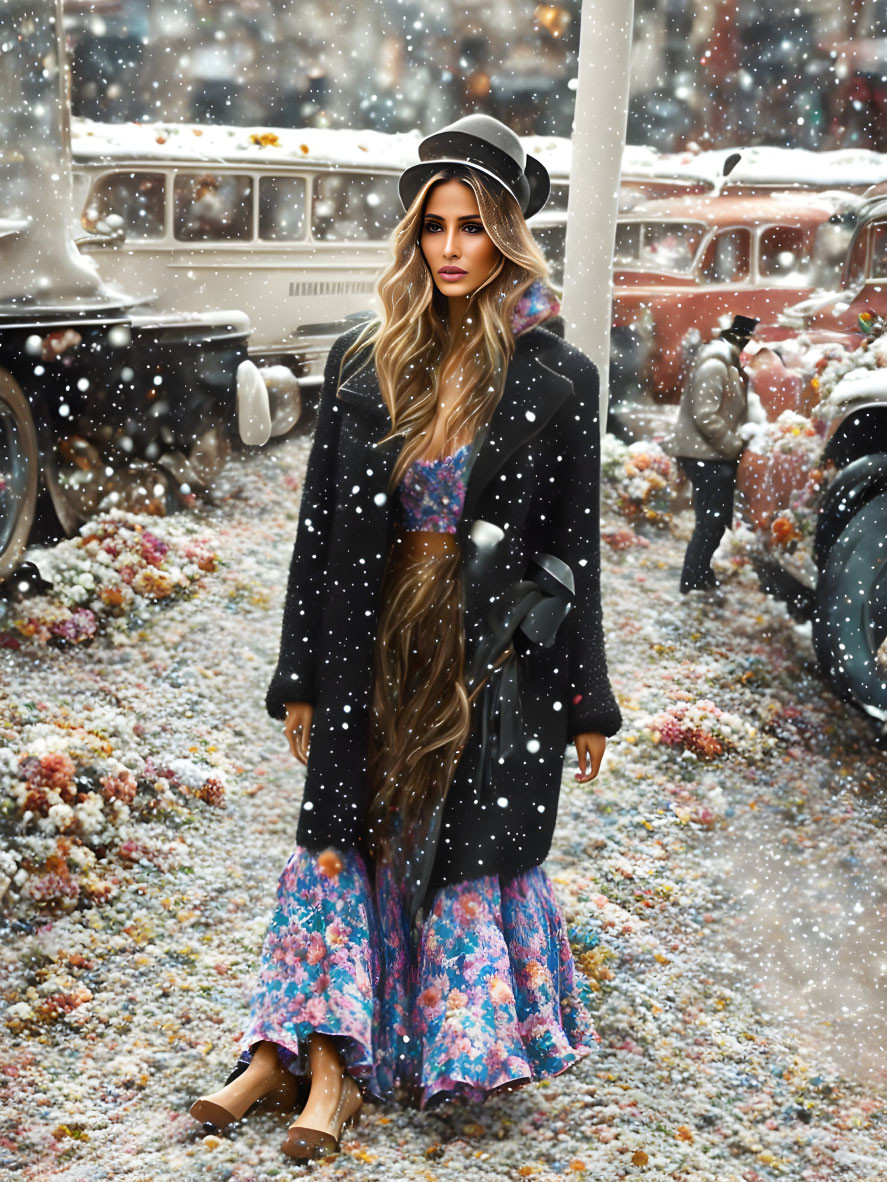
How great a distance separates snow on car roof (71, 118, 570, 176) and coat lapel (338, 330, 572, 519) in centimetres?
83

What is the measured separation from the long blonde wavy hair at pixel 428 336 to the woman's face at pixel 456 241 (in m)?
0.03

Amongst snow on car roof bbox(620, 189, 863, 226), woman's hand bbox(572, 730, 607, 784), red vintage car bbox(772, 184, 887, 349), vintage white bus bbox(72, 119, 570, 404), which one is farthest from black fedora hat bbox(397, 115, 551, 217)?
red vintage car bbox(772, 184, 887, 349)

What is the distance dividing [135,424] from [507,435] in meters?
1.19

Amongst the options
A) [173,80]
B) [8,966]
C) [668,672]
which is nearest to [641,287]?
[668,672]

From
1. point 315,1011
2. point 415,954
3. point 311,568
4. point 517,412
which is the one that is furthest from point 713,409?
point 315,1011

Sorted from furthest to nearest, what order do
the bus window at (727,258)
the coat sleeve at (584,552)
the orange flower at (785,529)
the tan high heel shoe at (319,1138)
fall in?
the orange flower at (785,529), the bus window at (727,258), the coat sleeve at (584,552), the tan high heel shoe at (319,1138)

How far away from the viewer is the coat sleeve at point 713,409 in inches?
128

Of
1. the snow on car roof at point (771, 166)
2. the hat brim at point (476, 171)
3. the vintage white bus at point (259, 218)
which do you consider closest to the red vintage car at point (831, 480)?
the snow on car roof at point (771, 166)

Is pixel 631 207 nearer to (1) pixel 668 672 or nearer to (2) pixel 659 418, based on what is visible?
(2) pixel 659 418

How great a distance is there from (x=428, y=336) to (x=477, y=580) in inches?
18.2

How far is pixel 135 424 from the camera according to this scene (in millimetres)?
3000

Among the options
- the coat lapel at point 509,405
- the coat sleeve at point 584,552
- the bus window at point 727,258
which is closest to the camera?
the coat lapel at point 509,405

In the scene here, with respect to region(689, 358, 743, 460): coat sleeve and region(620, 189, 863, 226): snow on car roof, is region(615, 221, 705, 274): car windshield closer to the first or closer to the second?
region(620, 189, 863, 226): snow on car roof

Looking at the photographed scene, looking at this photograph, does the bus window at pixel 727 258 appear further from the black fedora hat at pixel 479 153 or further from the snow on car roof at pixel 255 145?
the black fedora hat at pixel 479 153
